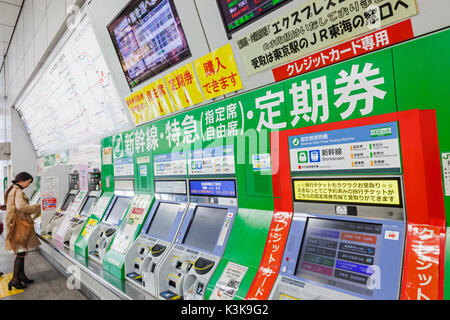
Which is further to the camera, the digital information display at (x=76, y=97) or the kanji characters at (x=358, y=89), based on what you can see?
the digital information display at (x=76, y=97)

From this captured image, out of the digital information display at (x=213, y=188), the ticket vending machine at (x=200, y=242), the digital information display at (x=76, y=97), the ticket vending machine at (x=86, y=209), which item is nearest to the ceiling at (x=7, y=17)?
the digital information display at (x=76, y=97)

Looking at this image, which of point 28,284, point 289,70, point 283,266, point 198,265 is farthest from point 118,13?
point 28,284

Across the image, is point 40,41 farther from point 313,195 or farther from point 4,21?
point 313,195

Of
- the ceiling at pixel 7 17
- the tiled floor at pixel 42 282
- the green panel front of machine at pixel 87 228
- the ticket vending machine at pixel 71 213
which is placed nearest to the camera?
the tiled floor at pixel 42 282

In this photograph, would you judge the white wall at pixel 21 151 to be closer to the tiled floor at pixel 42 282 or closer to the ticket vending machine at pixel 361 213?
the tiled floor at pixel 42 282

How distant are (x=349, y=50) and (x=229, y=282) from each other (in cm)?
162

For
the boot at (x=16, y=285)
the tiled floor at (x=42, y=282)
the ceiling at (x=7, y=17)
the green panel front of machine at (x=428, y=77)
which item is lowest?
the tiled floor at (x=42, y=282)

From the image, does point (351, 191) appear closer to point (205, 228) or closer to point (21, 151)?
point (205, 228)

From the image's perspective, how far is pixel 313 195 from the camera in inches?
66.2

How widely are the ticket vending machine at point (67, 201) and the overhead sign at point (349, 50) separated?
4.67 meters

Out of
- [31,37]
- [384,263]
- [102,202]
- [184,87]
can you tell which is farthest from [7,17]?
[384,263]

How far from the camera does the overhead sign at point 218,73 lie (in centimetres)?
214

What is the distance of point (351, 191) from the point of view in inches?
59.8
